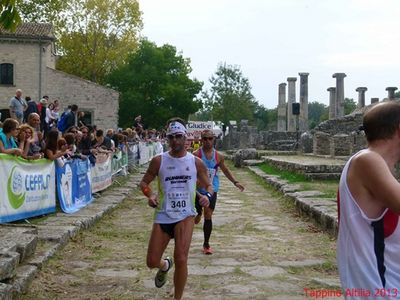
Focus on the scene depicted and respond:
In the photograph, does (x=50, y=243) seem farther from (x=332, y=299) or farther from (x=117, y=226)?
(x=332, y=299)

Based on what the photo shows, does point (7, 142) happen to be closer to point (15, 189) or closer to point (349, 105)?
point (15, 189)

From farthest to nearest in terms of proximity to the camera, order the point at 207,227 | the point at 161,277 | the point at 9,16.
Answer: the point at 207,227, the point at 161,277, the point at 9,16

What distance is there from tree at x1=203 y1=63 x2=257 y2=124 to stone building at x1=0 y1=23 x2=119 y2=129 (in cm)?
2508

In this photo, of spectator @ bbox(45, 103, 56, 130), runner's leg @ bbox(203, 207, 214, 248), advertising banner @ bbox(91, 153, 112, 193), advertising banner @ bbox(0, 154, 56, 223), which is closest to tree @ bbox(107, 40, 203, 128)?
spectator @ bbox(45, 103, 56, 130)

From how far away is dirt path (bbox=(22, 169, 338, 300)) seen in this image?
5.68 m

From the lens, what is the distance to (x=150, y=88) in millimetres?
48656

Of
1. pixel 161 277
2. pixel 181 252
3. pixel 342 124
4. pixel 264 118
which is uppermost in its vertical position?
pixel 264 118

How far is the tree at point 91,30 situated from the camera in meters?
45.2

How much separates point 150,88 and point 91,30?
6957 mm

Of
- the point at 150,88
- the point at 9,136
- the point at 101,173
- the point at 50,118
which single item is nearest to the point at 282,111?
the point at 150,88

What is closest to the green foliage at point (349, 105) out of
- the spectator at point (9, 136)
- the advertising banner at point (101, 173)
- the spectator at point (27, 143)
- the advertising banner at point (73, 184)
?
the advertising banner at point (101, 173)

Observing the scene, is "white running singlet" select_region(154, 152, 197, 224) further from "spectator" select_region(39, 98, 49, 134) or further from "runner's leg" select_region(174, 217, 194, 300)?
"spectator" select_region(39, 98, 49, 134)

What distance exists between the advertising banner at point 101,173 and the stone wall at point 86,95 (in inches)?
999

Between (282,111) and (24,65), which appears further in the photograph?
(282,111)
